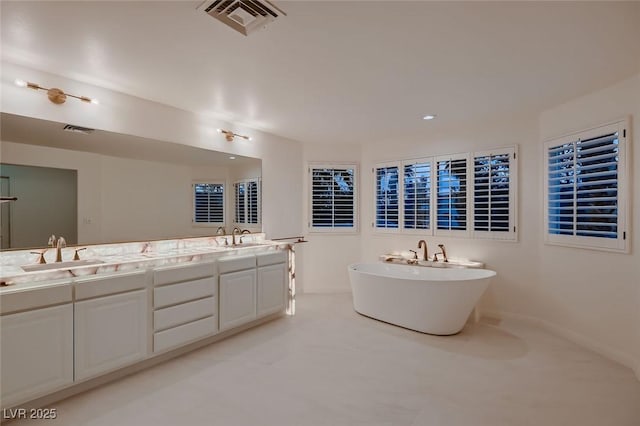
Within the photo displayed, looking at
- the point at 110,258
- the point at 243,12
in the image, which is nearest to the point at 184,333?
the point at 110,258

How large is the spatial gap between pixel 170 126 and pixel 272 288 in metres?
2.12

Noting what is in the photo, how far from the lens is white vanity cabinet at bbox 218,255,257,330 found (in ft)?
11.0

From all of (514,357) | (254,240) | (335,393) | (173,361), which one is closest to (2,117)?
(173,361)

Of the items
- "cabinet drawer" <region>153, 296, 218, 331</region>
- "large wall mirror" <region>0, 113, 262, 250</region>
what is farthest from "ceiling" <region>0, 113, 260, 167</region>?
"cabinet drawer" <region>153, 296, 218, 331</region>

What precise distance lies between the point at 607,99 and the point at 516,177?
3.84 ft

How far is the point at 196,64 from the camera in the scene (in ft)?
8.23

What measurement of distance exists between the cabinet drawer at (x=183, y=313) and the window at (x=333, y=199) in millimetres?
2366

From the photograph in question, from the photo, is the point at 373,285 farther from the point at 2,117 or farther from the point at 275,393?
the point at 2,117

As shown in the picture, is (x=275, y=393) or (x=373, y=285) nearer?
(x=275, y=393)

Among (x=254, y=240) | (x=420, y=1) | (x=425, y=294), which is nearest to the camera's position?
(x=420, y=1)

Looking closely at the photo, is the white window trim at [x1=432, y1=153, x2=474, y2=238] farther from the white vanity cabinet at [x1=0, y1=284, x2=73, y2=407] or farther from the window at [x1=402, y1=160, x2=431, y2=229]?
the white vanity cabinet at [x1=0, y1=284, x2=73, y2=407]

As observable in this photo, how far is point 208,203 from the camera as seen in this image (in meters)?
3.92

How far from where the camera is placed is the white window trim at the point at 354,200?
17.4 ft

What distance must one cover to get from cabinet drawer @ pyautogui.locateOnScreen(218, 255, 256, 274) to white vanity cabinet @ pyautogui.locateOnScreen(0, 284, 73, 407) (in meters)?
1.30
